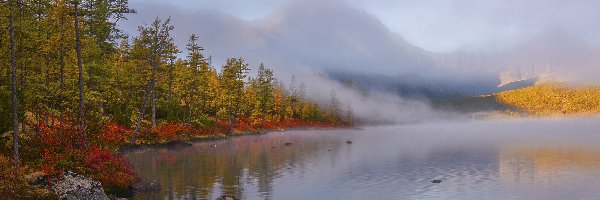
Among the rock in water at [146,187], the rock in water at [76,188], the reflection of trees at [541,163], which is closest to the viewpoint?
the rock in water at [76,188]

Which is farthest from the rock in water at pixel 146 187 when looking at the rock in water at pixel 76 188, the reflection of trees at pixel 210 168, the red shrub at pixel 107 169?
the rock in water at pixel 76 188

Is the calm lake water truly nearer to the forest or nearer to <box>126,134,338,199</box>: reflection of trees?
<box>126,134,338,199</box>: reflection of trees

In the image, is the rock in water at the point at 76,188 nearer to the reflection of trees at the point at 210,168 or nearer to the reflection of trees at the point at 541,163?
the reflection of trees at the point at 210,168

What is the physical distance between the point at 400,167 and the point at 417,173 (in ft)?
15.7

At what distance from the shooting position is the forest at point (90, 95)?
3072cm

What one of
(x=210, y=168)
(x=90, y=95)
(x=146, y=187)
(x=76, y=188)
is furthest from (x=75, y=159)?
(x=210, y=168)

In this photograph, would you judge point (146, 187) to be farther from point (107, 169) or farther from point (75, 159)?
point (75, 159)

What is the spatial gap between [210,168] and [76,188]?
22.2 metres

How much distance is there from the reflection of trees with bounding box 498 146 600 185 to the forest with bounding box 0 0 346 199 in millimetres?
31367

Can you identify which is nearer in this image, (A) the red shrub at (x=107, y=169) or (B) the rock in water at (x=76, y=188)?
(B) the rock in water at (x=76, y=188)

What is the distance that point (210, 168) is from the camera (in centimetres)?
4703

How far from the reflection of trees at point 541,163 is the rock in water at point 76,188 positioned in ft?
98.9

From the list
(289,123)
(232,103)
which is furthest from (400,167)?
(289,123)

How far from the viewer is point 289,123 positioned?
5960 inches
